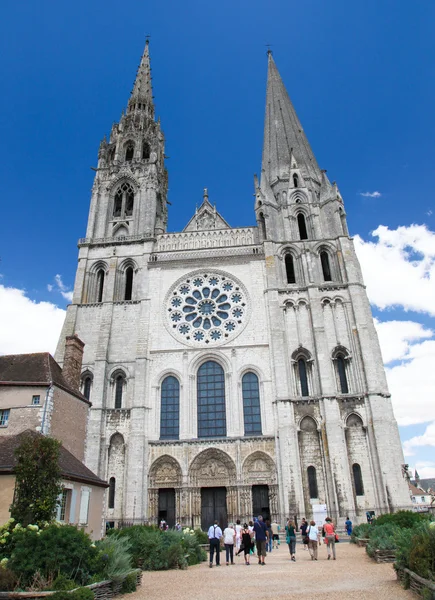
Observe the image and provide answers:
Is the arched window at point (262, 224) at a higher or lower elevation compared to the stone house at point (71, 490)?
higher

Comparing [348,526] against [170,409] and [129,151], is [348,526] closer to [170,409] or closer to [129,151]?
[170,409]

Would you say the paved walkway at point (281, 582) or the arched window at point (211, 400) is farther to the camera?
the arched window at point (211, 400)

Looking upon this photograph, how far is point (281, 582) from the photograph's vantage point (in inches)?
360

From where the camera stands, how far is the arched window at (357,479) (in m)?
22.3

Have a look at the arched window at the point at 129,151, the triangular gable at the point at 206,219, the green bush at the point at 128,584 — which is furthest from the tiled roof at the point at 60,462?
the arched window at the point at 129,151

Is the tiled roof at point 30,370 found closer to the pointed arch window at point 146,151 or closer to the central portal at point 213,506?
the central portal at point 213,506

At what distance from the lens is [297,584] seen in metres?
8.84

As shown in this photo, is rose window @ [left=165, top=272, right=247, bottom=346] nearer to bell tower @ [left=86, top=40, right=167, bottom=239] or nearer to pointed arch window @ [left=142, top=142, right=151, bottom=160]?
bell tower @ [left=86, top=40, right=167, bottom=239]

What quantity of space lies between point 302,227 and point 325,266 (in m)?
3.61

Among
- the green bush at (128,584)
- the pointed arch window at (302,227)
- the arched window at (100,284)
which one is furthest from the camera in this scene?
the pointed arch window at (302,227)

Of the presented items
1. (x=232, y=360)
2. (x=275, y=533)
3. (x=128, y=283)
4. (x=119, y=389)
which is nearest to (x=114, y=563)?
(x=275, y=533)

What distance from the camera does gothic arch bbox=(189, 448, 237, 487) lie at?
23.4 metres

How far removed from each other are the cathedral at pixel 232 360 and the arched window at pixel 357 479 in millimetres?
64

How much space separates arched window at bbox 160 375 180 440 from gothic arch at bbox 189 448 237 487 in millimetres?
1872
